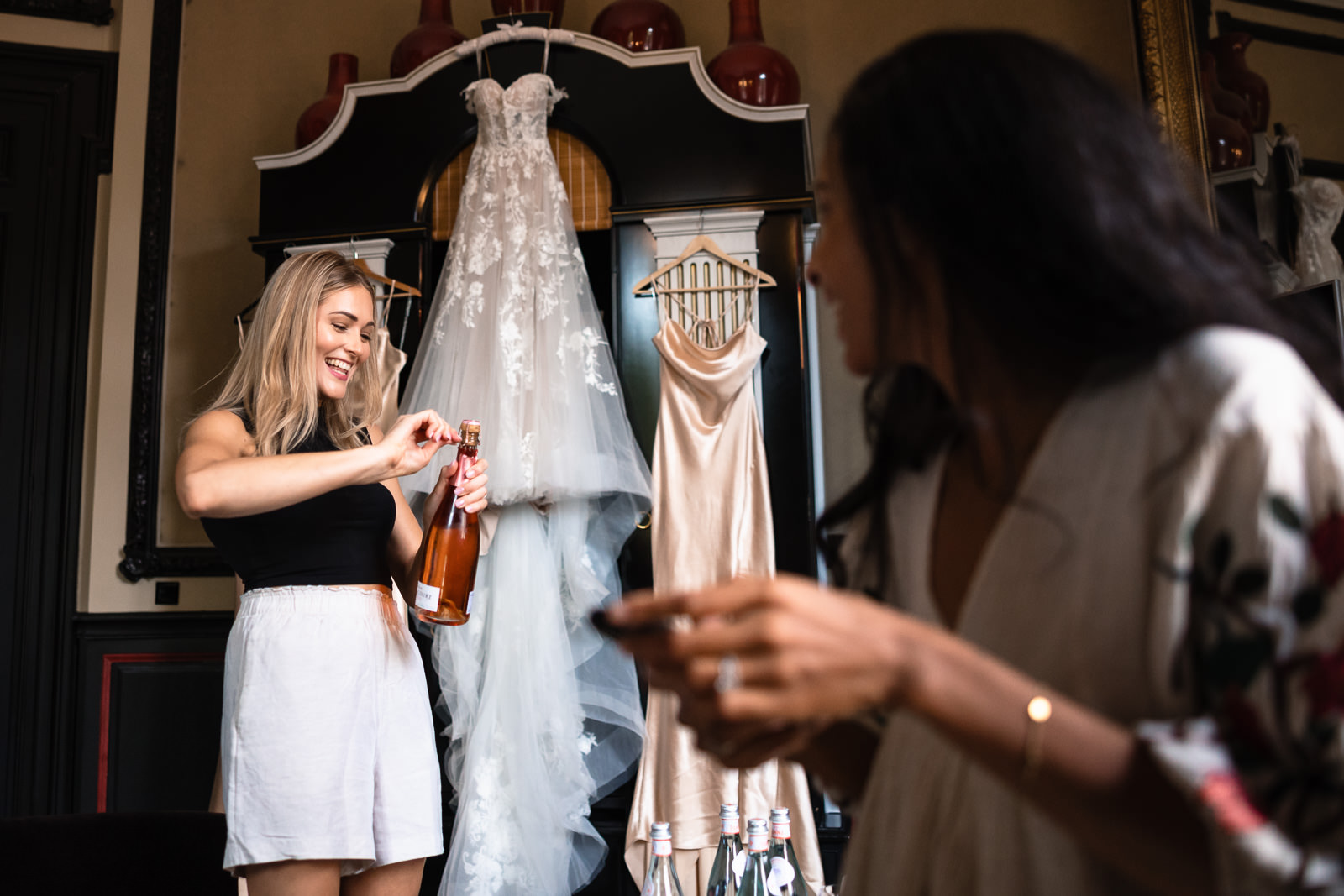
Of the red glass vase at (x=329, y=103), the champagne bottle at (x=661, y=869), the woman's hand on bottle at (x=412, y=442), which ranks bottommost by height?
the champagne bottle at (x=661, y=869)

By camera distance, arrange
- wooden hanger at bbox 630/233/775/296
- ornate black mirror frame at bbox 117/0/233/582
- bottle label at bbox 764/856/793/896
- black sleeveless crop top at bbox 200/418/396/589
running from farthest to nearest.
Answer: ornate black mirror frame at bbox 117/0/233/582, wooden hanger at bbox 630/233/775/296, black sleeveless crop top at bbox 200/418/396/589, bottle label at bbox 764/856/793/896

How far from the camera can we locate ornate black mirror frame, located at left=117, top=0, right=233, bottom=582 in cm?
356

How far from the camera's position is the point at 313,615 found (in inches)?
70.4

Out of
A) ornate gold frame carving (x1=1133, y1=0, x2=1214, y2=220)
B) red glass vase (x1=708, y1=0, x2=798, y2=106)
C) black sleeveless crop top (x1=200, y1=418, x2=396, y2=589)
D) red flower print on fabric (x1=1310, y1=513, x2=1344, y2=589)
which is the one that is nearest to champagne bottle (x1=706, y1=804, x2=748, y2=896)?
black sleeveless crop top (x1=200, y1=418, x2=396, y2=589)

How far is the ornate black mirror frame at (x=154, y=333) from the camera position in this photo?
3557 mm

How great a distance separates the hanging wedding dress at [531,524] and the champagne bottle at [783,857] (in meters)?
1.06

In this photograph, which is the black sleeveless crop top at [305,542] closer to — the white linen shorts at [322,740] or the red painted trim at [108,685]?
the white linen shorts at [322,740]

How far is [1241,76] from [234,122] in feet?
11.3

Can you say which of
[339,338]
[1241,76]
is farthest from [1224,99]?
[339,338]

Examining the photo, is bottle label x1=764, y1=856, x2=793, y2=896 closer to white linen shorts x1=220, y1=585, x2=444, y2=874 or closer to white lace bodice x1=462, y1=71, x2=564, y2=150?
white linen shorts x1=220, y1=585, x2=444, y2=874

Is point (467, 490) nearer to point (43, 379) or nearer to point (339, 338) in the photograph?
point (339, 338)

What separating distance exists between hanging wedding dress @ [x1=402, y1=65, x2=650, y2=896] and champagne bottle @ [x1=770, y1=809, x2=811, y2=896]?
106cm

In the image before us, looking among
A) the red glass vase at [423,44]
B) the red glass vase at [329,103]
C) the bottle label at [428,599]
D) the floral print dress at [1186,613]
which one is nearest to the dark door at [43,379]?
the red glass vase at [329,103]

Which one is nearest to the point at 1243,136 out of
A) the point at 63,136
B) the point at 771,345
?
the point at 771,345
